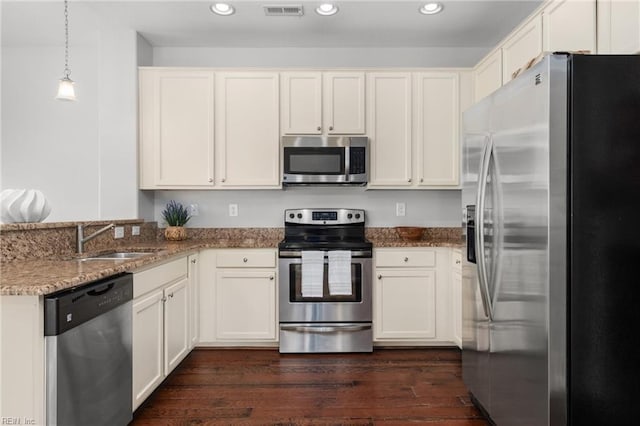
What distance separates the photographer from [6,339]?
1.34 meters

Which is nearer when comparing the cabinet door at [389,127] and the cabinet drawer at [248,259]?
the cabinet drawer at [248,259]

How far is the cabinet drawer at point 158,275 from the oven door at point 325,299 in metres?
0.75

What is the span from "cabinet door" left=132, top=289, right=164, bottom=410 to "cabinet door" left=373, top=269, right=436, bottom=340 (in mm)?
1615

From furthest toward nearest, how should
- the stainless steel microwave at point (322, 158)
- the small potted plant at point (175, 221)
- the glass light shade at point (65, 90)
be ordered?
1. the small potted plant at point (175, 221)
2. the stainless steel microwave at point (322, 158)
3. the glass light shade at point (65, 90)

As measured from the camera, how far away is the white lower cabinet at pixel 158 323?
2012 millimetres

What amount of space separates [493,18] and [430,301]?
236 centimetres

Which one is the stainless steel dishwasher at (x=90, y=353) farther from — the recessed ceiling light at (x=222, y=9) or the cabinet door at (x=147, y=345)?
the recessed ceiling light at (x=222, y=9)

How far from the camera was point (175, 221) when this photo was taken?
3414 millimetres

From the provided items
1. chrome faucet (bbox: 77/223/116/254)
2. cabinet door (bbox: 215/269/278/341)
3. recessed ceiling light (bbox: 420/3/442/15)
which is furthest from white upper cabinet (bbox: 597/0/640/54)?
chrome faucet (bbox: 77/223/116/254)

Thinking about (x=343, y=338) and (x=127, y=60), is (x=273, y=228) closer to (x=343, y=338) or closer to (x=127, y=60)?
(x=343, y=338)

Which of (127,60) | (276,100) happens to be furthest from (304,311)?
(127,60)

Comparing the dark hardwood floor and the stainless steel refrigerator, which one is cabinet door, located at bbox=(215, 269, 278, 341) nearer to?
the dark hardwood floor

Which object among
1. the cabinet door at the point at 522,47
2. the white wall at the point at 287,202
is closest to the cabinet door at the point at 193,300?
the white wall at the point at 287,202

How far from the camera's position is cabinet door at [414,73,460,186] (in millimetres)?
3301
